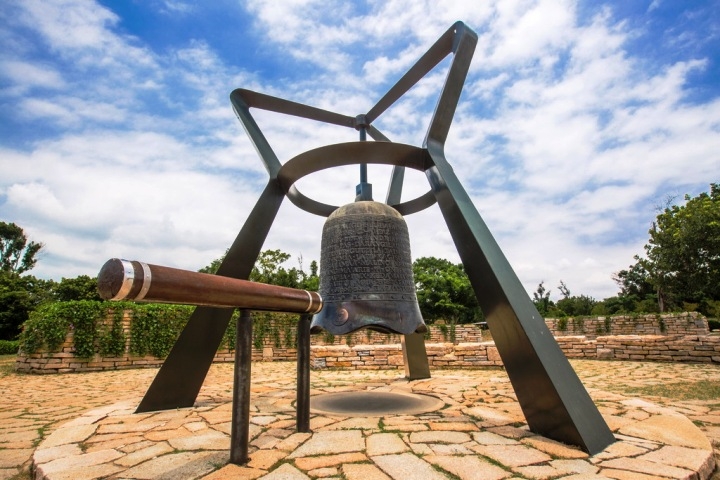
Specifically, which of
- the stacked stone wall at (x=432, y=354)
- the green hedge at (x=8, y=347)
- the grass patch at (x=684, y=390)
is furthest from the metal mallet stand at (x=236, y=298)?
the green hedge at (x=8, y=347)

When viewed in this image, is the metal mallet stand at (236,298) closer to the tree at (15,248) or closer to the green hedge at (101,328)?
the green hedge at (101,328)

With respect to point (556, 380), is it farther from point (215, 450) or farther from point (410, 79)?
point (410, 79)

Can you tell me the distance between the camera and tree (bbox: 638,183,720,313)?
19234 mm

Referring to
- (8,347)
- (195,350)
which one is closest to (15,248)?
(8,347)

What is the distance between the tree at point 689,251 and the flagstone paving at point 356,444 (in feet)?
67.2

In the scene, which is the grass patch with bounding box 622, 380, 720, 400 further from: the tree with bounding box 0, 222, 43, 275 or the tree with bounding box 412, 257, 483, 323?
the tree with bounding box 0, 222, 43, 275

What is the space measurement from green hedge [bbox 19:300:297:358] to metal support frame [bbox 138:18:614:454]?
4383 mm

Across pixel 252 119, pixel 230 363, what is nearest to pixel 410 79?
pixel 252 119

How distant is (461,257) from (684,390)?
410cm

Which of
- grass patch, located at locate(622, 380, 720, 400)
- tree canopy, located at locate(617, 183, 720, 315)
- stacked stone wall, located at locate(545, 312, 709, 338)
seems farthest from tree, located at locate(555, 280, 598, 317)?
grass patch, located at locate(622, 380, 720, 400)

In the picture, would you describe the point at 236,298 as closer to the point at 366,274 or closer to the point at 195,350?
the point at 366,274

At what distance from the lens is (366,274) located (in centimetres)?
348

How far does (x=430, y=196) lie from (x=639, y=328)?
12.4m

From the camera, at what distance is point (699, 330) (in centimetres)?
1212
